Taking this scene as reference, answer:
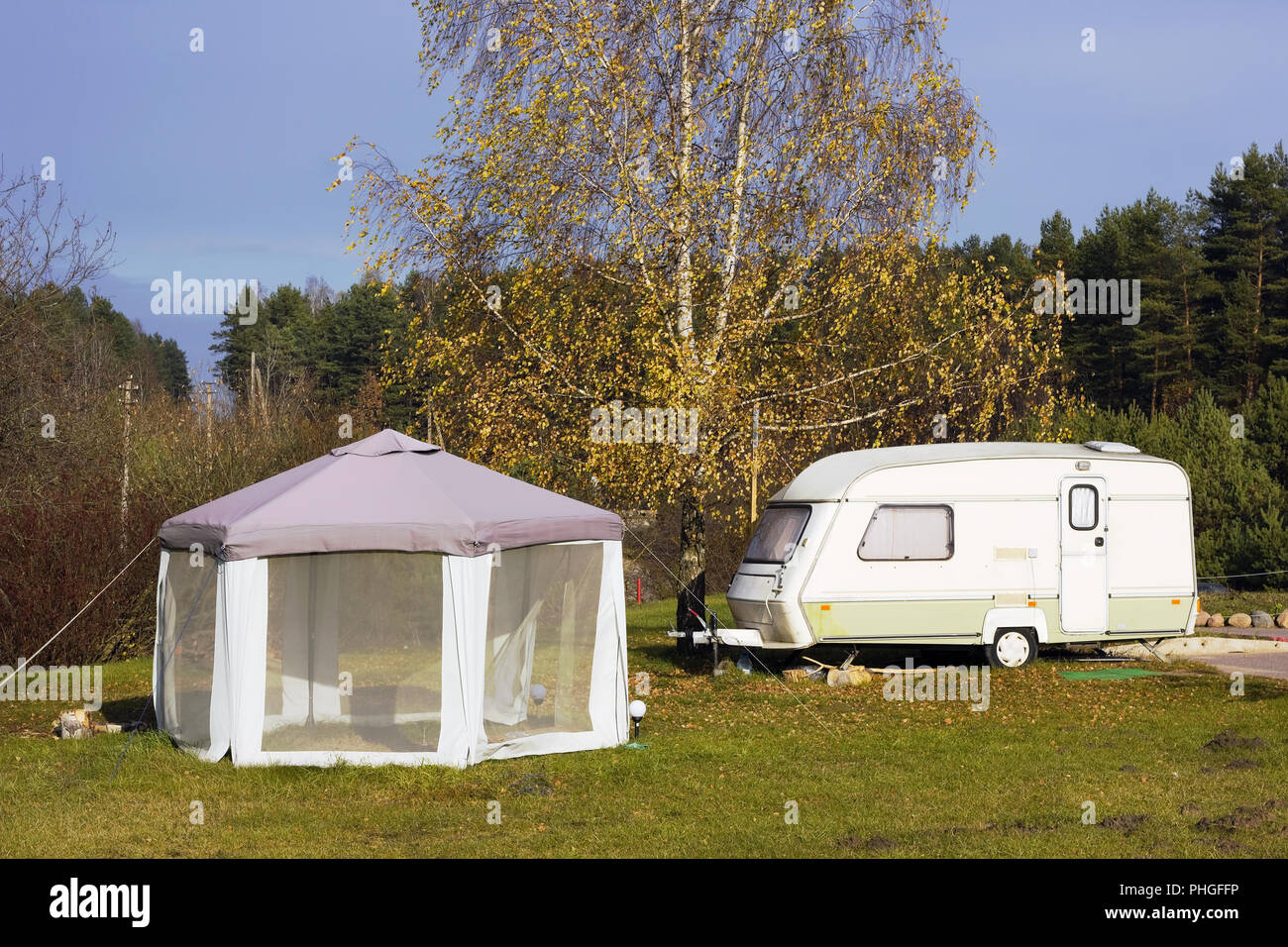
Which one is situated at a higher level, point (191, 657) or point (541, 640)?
point (541, 640)

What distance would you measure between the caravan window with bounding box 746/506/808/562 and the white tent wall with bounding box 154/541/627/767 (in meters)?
3.93

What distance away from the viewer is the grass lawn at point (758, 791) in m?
7.71

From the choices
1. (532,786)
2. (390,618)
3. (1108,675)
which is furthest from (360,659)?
(1108,675)

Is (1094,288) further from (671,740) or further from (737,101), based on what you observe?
(671,740)

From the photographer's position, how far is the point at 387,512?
33.6ft

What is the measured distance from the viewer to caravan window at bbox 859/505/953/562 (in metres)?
14.7

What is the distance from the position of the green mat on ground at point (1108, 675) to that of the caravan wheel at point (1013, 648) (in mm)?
436

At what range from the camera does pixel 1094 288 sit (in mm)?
50281

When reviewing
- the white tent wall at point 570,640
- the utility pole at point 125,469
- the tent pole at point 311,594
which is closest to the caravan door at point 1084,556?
the white tent wall at point 570,640

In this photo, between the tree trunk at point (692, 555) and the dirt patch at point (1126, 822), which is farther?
the tree trunk at point (692, 555)
